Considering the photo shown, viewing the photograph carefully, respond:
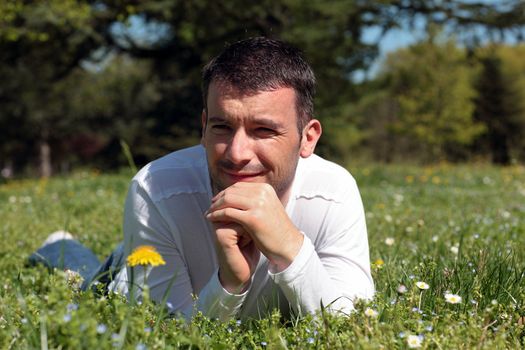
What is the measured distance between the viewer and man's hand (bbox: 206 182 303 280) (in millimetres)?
2098

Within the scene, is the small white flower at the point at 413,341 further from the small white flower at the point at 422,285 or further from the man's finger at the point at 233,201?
the man's finger at the point at 233,201

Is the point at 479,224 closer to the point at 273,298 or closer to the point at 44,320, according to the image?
the point at 273,298

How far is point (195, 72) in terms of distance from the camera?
64.4ft

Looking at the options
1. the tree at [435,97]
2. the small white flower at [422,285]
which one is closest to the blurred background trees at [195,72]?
the tree at [435,97]

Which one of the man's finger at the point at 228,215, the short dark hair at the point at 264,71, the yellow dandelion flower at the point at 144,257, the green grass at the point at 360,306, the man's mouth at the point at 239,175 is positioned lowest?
the green grass at the point at 360,306

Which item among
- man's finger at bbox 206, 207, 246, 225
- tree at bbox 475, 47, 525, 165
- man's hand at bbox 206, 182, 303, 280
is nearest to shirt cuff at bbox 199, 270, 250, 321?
man's hand at bbox 206, 182, 303, 280

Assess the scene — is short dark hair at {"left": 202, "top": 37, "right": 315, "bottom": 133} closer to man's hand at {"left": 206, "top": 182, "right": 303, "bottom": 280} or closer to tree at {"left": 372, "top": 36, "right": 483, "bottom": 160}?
man's hand at {"left": 206, "top": 182, "right": 303, "bottom": 280}

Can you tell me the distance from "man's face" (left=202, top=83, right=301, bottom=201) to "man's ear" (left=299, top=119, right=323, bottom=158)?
0.59 feet

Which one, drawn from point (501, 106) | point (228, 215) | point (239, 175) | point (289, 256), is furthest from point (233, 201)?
point (501, 106)

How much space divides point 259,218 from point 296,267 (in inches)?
9.8

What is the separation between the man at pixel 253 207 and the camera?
7.13 feet

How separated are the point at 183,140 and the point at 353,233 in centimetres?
2083

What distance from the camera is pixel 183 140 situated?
23.0m

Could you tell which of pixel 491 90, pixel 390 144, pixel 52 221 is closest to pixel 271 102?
pixel 52 221
